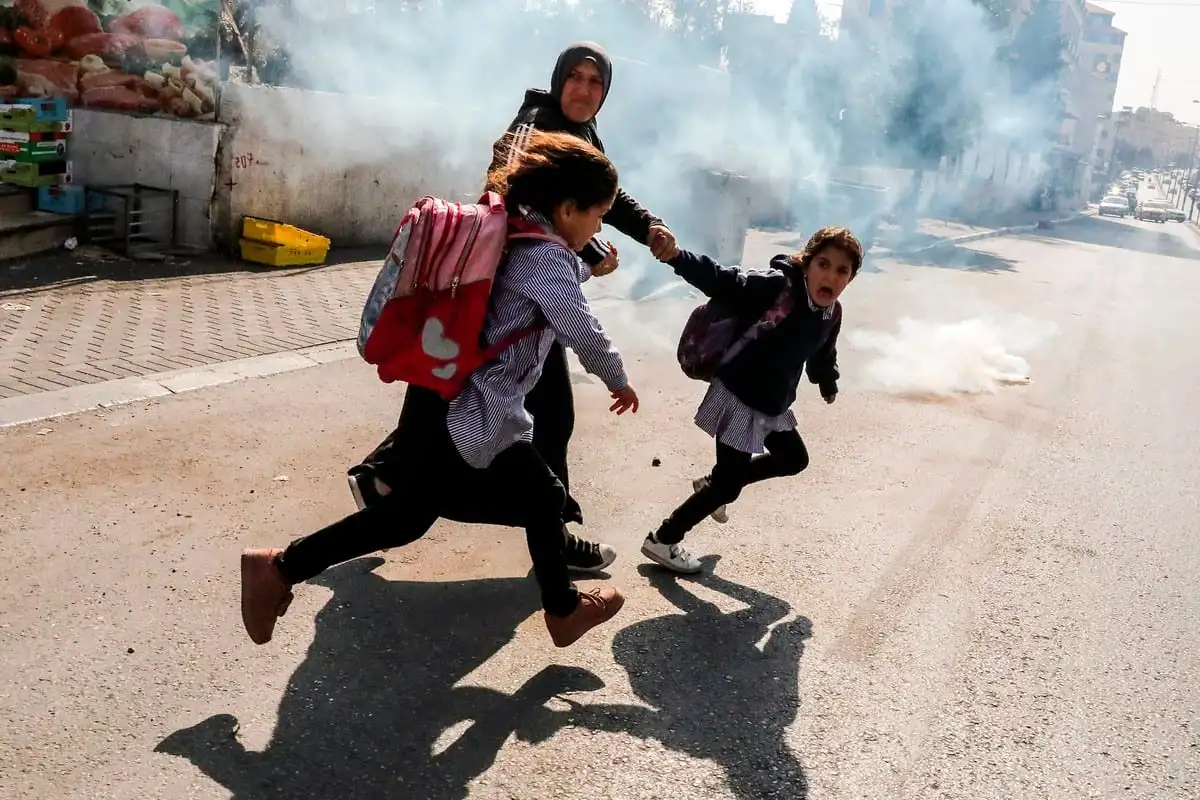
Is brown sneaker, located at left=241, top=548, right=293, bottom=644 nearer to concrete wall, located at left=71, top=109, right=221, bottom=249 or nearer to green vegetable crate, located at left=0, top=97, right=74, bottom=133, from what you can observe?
concrete wall, located at left=71, top=109, right=221, bottom=249

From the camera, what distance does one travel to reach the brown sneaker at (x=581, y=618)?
120 inches

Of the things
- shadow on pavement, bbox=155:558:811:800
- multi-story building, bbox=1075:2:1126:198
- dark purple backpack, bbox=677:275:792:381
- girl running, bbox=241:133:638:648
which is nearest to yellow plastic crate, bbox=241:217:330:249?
shadow on pavement, bbox=155:558:811:800

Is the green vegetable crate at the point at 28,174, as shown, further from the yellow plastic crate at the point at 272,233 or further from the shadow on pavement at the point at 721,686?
the shadow on pavement at the point at 721,686

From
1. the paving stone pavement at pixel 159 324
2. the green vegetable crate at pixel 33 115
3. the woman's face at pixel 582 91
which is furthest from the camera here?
the green vegetable crate at pixel 33 115

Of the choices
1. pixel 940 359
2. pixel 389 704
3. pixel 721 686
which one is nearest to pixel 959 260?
pixel 940 359

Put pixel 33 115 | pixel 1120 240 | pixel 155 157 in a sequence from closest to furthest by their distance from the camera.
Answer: pixel 33 115 < pixel 155 157 < pixel 1120 240

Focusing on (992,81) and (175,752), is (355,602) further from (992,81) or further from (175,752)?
(992,81)

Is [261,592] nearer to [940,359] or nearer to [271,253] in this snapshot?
[940,359]

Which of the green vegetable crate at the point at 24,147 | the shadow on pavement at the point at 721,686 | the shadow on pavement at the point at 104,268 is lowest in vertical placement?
the shadow on pavement at the point at 721,686

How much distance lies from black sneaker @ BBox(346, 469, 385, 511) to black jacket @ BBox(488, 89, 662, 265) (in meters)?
1.00

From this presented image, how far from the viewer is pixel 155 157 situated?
9.34 metres

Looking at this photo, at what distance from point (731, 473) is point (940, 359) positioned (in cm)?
472

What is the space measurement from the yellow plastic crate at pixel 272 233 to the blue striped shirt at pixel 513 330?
696 cm

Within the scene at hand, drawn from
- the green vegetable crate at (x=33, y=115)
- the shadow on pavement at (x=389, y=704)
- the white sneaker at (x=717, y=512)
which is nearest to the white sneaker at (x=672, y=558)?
the white sneaker at (x=717, y=512)
